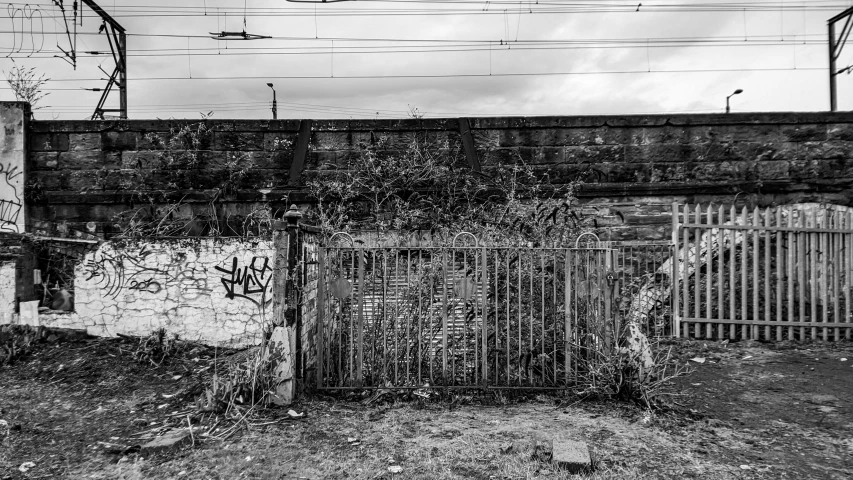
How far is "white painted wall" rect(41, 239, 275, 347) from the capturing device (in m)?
7.01

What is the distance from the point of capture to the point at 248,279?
7070mm

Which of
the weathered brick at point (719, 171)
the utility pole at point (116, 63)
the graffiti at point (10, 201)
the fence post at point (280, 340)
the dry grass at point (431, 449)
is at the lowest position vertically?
the dry grass at point (431, 449)

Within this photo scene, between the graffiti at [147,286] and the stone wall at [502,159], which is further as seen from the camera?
the stone wall at [502,159]

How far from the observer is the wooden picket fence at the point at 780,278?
716cm

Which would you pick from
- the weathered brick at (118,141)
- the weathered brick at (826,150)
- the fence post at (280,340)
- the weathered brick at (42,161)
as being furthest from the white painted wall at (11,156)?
the weathered brick at (826,150)

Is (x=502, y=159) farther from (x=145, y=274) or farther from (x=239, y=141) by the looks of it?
(x=145, y=274)

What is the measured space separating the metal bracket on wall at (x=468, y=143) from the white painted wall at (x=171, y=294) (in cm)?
368

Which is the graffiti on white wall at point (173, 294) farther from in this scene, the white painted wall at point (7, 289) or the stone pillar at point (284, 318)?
the stone pillar at point (284, 318)

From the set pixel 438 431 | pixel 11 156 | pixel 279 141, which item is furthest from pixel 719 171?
pixel 11 156

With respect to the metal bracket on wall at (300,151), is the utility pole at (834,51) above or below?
above

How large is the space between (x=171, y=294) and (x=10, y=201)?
370 centimetres

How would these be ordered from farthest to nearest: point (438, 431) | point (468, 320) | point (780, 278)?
point (780, 278) → point (468, 320) → point (438, 431)

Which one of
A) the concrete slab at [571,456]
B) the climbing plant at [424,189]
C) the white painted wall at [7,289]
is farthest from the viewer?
the climbing plant at [424,189]

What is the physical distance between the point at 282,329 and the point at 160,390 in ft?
6.40
